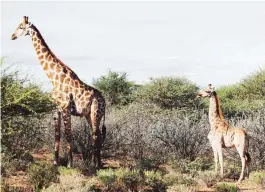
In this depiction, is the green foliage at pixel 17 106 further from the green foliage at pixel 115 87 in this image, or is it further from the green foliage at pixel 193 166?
the green foliage at pixel 115 87

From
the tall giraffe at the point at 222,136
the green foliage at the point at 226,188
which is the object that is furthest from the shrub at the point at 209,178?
the green foliage at the point at 226,188

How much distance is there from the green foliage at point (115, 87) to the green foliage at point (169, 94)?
1451 millimetres

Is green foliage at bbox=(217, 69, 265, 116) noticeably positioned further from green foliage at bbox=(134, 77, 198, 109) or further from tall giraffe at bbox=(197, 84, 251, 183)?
tall giraffe at bbox=(197, 84, 251, 183)

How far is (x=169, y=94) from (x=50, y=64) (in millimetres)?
10214

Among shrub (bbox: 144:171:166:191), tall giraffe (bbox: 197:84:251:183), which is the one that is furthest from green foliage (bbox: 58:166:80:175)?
tall giraffe (bbox: 197:84:251:183)

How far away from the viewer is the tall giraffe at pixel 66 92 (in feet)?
32.1

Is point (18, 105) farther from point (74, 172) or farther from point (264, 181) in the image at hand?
point (264, 181)

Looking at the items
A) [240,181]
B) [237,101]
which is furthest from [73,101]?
[237,101]

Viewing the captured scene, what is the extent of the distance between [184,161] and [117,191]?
2841 mm

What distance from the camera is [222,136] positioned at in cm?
1014

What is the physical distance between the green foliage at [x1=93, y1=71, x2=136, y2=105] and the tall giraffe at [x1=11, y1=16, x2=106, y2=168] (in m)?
11.5

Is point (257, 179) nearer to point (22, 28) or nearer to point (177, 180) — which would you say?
point (177, 180)

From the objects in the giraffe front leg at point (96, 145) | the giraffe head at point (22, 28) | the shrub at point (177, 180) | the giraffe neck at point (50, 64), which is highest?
the giraffe head at point (22, 28)

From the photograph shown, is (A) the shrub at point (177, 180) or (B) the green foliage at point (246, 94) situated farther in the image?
(B) the green foliage at point (246, 94)
